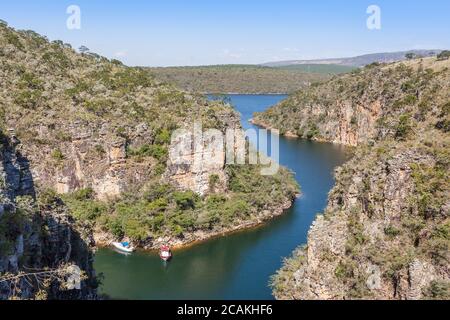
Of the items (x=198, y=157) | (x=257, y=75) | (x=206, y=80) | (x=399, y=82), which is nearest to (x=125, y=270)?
(x=198, y=157)

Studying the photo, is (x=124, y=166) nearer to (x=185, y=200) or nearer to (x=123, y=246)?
(x=185, y=200)

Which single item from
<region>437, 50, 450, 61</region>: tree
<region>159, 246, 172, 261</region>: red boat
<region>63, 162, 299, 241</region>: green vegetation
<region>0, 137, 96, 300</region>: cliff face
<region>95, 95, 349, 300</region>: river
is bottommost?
<region>95, 95, 349, 300</region>: river

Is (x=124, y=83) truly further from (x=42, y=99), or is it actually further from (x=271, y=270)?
(x=271, y=270)

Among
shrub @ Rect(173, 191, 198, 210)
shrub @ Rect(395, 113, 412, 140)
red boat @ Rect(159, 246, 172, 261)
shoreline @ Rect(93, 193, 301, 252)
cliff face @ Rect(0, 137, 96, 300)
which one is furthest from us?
shrub @ Rect(173, 191, 198, 210)

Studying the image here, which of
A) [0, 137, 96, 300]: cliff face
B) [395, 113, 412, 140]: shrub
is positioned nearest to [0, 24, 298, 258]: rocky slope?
[0, 137, 96, 300]: cliff face

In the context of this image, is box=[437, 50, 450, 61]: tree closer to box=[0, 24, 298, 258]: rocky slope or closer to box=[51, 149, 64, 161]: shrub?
box=[0, 24, 298, 258]: rocky slope

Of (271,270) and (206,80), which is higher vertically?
(206,80)
